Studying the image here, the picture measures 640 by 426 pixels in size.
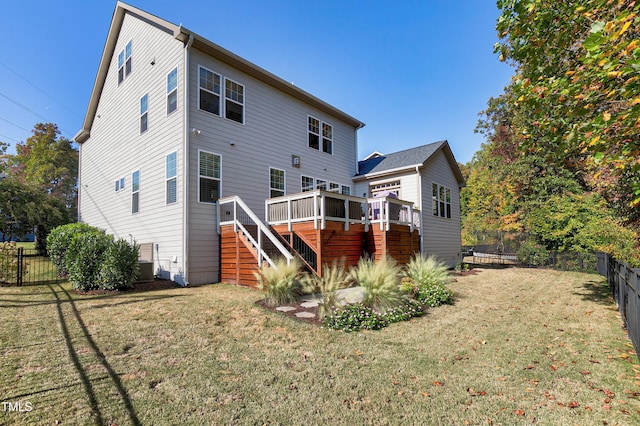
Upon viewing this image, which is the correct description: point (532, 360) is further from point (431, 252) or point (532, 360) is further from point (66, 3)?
point (66, 3)

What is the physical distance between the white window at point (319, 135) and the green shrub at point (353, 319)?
29.7ft

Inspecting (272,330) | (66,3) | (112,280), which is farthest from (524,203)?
(66,3)

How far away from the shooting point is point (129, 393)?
2963 mm

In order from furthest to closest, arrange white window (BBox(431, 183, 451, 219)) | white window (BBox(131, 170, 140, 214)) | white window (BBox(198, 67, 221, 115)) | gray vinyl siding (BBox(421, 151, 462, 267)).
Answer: white window (BBox(431, 183, 451, 219)), gray vinyl siding (BBox(421, 151, 462, 267)), white window (BBox(131, 170, 140, 214)), white window (BBox(198, 67, 221, 115))

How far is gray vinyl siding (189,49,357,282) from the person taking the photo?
9445 millimetres

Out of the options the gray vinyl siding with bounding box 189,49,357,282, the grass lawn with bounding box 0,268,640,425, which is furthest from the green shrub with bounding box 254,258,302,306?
the gray vinyl siding with bounding box 189,49,357,282

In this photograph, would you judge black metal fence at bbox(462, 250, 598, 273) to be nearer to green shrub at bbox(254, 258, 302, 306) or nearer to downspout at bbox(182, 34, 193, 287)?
green shrub at bbox(254, 258, 302, 306)

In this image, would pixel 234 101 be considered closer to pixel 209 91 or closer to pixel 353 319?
pixel 209 91

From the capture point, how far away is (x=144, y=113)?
1166 centimetres

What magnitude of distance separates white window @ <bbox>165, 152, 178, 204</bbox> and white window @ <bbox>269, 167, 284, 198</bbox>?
320 cm

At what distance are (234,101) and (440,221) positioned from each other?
10459 millimetres

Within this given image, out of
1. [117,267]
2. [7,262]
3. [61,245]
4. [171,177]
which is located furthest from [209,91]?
[7,262]

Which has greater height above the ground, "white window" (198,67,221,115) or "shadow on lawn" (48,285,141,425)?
"white window" (198,67,221,115)

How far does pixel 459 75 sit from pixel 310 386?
14.7m
